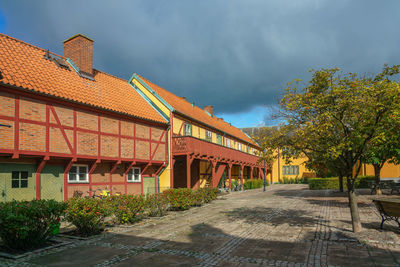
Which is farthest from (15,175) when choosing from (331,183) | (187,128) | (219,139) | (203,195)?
(331,183)

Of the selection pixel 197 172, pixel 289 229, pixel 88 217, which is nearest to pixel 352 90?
pixel 289 229

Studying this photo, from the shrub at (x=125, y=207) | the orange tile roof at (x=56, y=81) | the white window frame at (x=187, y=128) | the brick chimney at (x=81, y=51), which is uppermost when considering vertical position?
the brick chimney at (x=81, y=51)

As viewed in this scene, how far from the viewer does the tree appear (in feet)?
24.4

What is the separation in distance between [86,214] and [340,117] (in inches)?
310

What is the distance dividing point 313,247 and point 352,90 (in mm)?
4151

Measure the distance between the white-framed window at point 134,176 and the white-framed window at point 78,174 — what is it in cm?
298

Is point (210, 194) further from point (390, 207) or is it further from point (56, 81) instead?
point (390, 207)

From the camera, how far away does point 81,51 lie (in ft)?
57.9

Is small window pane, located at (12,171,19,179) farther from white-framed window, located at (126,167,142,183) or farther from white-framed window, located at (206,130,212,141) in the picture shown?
white-framed window, located at (206,130,212,141)

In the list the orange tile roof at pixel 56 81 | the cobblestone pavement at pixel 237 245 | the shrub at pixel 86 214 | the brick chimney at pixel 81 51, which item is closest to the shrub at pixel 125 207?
the cobblestone pavement at pixel 237 245

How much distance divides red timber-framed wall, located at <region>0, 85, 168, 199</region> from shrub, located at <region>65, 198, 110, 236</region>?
13.8 feet

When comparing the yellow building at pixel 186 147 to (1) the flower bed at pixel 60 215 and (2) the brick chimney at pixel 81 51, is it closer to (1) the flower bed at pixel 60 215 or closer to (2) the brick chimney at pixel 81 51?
(2) the brick chimney at pixel 81 51

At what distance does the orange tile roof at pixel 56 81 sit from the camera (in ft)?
40.9

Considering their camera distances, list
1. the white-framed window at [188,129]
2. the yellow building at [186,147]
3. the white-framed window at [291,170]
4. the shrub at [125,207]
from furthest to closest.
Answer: the white-framed window at [291,170]
the white-framed window at [188,129]
the yellow building at [186,147]
the shrub at [125,207]
